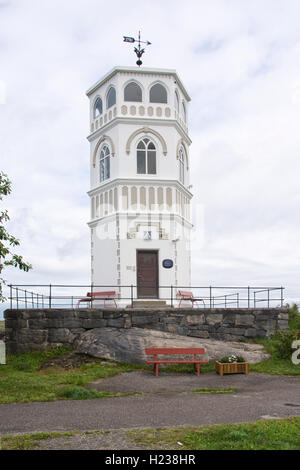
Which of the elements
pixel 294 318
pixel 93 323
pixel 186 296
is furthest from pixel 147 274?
pixel 294 318

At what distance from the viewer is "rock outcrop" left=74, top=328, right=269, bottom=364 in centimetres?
1667

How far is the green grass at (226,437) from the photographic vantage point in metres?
7.14

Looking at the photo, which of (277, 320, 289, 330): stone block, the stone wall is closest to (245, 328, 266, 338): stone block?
the stone wall

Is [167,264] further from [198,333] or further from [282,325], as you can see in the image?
[282,325]

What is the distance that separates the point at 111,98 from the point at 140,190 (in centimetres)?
513

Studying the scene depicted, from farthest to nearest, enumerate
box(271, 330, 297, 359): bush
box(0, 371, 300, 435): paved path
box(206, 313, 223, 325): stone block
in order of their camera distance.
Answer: box(206, 313, 223, 325): stone block < box(271, 330, 297, 359): bush < box(0, 371, 300, 435): paved path

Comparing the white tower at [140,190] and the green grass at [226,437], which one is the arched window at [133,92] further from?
the green grass at [226,437]

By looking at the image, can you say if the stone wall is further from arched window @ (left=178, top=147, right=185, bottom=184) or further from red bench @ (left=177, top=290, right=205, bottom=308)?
arched window @ (left=178, top=147, right=185, bottom=184)

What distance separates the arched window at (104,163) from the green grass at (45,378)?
31.1ft

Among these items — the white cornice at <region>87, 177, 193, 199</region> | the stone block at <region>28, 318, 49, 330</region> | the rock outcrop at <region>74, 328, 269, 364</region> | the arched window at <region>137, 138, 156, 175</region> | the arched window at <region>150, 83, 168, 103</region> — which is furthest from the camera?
the arched window at <region>150, 83, 168, 103</region>

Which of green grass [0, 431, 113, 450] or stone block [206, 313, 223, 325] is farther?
stone block [206, 313, 223, 325]

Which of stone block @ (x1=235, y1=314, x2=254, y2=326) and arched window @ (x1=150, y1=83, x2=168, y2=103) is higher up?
arched window @ (x1=150, y1=83, x2=168, y2=103)

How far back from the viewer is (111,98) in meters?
23.0
